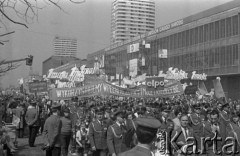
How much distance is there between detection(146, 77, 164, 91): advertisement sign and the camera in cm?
1892

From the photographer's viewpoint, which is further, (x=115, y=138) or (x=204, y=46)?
(x=204, y=46)

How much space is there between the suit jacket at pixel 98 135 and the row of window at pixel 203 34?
4194 centimetres

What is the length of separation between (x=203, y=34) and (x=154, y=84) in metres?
39.7

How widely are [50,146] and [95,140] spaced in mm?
1027

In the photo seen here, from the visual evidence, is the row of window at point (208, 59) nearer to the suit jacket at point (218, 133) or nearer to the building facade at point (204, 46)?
the building facade at point (204, 46)

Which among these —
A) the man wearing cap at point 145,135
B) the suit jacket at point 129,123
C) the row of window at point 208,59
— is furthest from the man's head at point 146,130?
the row of window at point 208,59

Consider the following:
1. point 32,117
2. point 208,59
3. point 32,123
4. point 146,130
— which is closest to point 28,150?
point 32,123

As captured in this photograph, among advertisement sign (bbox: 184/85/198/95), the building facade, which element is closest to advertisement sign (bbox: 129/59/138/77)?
the building facade

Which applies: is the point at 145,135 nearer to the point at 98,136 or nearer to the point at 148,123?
the point at 148,123

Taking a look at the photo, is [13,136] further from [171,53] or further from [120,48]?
[120,48]

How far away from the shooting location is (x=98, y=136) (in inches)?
350

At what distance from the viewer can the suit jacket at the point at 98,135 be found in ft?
29.0

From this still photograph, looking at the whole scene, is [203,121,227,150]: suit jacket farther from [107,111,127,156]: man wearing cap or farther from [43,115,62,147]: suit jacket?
[43,115,62,147]: suit jacket

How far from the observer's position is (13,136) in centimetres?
1201
